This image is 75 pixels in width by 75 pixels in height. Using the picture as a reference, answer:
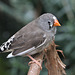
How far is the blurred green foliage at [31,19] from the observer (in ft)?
11.2

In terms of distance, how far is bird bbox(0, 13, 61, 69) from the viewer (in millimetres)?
2506

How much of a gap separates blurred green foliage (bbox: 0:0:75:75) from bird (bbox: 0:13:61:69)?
515mm

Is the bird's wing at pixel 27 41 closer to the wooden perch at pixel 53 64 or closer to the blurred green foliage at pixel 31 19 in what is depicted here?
the wooden perch at pixel 53 64

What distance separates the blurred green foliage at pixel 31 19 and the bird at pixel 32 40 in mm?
515

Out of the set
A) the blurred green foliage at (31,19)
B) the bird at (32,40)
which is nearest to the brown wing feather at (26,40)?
the bird at (32,40)

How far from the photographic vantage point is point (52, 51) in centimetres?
221

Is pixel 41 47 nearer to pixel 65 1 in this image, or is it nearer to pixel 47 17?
pixel 47 17

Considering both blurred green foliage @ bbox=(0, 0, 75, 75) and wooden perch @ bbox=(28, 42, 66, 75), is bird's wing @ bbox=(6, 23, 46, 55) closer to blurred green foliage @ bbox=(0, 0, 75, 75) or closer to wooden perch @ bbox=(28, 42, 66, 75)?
wooden perch @ bbox=(28, 42, 66, 75)

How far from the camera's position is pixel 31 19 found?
4.13m

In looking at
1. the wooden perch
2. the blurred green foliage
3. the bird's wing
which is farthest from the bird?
the blurred green foliage

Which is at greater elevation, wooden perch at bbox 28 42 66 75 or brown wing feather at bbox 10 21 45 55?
brown wing feather at bbox 10 21 45 55

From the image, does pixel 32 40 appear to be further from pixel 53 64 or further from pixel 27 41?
pixel 53 64

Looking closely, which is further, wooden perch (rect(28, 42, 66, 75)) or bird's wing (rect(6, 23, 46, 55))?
bird's wing (rect(6, 23, 46, 55))

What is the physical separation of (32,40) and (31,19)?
1636 millimetres
